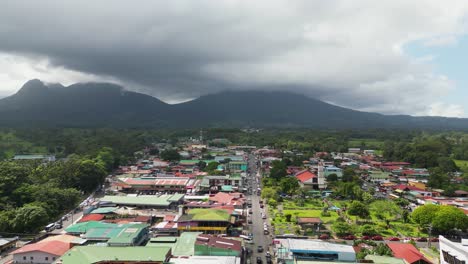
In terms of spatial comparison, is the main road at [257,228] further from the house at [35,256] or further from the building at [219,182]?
the house at [35,256]

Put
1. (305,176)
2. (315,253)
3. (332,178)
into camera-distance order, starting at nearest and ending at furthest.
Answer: (315,253)
(305,176)
(332,178)

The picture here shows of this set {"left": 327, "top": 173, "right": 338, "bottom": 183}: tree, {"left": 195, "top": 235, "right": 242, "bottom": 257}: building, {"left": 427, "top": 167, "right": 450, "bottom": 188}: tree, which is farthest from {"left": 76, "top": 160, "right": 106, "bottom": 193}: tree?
{"left": 427, "top": 167, "right": 450, "bottom": 188}: tree

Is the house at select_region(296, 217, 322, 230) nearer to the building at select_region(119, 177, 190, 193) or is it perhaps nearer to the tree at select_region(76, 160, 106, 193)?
the building at select_region(119, 177, 190, 193)

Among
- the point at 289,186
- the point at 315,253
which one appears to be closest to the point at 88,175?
the point at 289,186

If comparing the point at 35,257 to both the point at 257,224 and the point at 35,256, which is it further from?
the point at 257,224

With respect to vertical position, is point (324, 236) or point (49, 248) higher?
point (49, 248)

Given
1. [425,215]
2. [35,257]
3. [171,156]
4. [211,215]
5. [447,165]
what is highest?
[171,156]

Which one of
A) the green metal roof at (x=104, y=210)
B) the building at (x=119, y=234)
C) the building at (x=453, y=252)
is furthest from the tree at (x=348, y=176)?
the building at (x=119, y=234)
